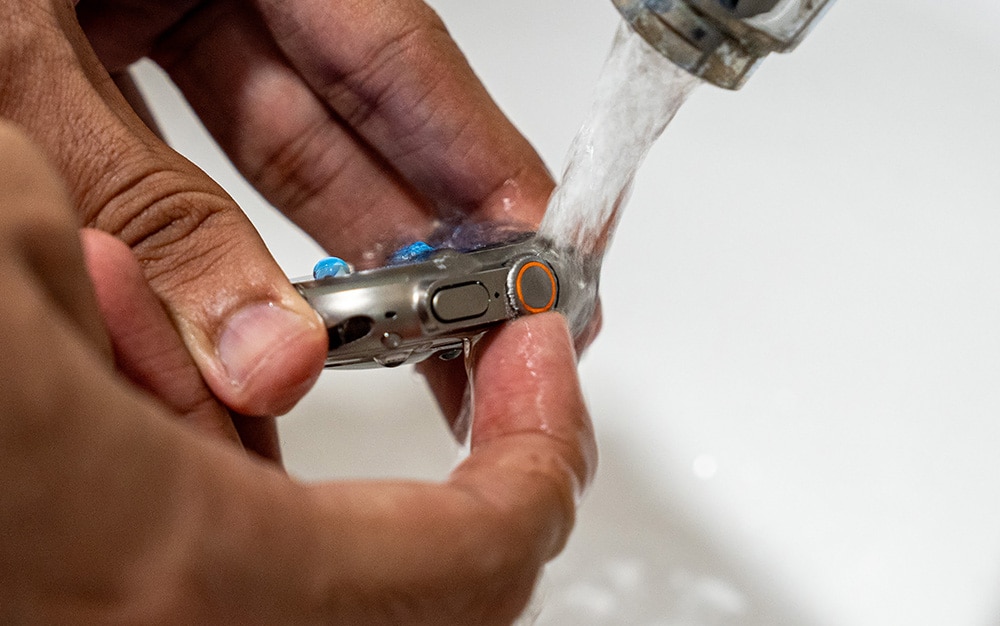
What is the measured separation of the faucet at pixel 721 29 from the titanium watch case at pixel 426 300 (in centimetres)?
9

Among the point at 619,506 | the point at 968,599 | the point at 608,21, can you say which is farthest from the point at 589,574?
the point at 608,21

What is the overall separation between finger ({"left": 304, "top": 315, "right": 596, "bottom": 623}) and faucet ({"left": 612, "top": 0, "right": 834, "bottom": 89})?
0.31 feet

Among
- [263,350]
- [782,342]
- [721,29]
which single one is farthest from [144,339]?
[782,342]

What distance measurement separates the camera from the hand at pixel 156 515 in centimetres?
14

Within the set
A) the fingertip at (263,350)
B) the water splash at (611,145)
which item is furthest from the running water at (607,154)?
the fingertip at (263,350)

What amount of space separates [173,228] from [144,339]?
36 mm

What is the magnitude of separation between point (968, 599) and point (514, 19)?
359mm

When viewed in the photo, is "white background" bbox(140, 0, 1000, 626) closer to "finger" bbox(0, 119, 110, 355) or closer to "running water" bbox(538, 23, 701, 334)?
"running water" bbox(538, 23, 701, 334)

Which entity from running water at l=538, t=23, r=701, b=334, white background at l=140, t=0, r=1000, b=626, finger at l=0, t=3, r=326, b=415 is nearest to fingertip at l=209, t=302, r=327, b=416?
finger at l=0, t=3, r=326, b=415

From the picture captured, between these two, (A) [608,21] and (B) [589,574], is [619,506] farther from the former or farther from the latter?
(A) [608,21]

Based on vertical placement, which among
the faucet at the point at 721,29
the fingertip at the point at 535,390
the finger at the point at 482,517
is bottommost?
the fingertip at the point at 535,390

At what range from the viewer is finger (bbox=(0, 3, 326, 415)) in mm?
258

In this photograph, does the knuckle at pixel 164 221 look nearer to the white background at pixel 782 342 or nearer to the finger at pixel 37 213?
the finger at pixel 37 213

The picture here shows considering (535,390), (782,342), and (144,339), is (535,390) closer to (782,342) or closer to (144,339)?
(144,339)
